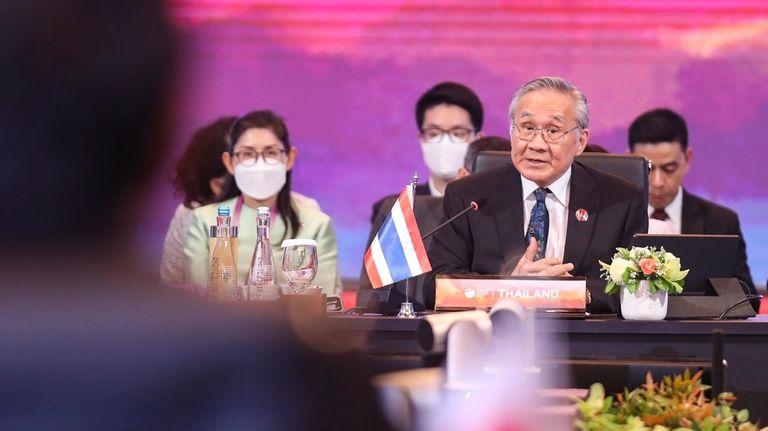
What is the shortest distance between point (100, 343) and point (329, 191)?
15.1 ft

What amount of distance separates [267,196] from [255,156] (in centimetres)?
16

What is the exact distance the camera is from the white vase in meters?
2.23

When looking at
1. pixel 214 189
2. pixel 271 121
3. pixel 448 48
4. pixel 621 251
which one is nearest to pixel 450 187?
pixel 621 251

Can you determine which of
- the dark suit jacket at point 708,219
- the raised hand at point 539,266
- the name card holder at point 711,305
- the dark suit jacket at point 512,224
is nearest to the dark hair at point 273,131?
the dark suit jacket at point 512,224

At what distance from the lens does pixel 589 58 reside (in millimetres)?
4785

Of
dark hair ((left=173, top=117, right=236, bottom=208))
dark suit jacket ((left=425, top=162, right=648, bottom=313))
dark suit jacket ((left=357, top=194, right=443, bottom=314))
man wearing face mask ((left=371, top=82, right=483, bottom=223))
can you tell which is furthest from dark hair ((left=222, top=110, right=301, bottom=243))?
dark suit jacket ((left=425, top=162, right=648, bottom=313))

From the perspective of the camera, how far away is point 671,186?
4.14 meters

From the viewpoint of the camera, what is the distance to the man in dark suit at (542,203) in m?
2.82

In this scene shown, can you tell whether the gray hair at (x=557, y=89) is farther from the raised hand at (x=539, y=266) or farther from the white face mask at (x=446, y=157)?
the white face mask at (x=446, y=157)

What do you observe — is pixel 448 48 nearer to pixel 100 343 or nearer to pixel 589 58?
pixel 589 58

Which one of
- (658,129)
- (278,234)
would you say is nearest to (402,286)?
(278,234)

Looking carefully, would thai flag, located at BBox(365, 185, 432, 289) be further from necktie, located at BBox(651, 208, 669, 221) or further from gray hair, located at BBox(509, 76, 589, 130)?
necktie, located at BBox(651, 208, 669, 221)

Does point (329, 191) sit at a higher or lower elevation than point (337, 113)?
lower

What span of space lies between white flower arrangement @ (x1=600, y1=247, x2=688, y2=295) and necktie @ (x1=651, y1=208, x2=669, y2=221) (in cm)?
187
